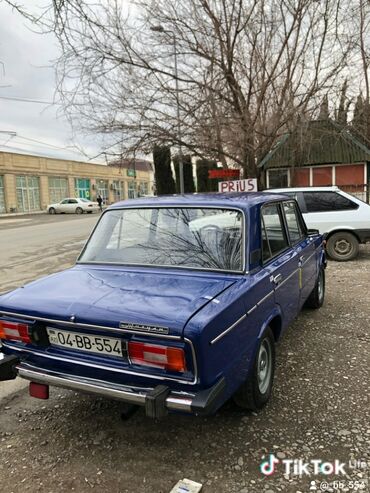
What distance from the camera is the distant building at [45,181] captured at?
124ft

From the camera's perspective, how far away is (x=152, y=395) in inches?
92.7

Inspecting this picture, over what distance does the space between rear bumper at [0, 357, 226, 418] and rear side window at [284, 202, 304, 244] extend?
8.06 ft

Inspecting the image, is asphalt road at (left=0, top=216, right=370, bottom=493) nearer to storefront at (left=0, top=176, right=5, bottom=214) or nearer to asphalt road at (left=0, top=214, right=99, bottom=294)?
asphalt road at (left=0, top=214, right=99, bottom=294)

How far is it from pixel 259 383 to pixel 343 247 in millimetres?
6913

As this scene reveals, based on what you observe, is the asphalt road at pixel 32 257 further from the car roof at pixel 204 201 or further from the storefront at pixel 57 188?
the storefront at pixel 57 188

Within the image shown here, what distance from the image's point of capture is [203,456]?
8.93 feet

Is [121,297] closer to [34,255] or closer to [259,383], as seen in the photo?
[259,383]

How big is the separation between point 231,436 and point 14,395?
2004mm

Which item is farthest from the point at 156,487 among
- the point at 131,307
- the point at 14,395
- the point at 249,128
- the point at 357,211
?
the point at 249,128

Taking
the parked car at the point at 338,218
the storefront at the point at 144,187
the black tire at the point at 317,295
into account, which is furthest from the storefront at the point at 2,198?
the black tire at the point at 317,295

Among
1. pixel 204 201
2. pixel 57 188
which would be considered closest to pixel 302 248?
pixel 204 201

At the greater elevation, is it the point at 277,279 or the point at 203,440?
the point at 277,279

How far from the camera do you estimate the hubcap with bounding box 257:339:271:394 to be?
10.5 ft

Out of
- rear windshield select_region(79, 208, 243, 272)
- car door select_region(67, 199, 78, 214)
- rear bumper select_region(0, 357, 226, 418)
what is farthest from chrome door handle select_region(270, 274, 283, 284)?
car door select_region(67, 199, 78, 214)
